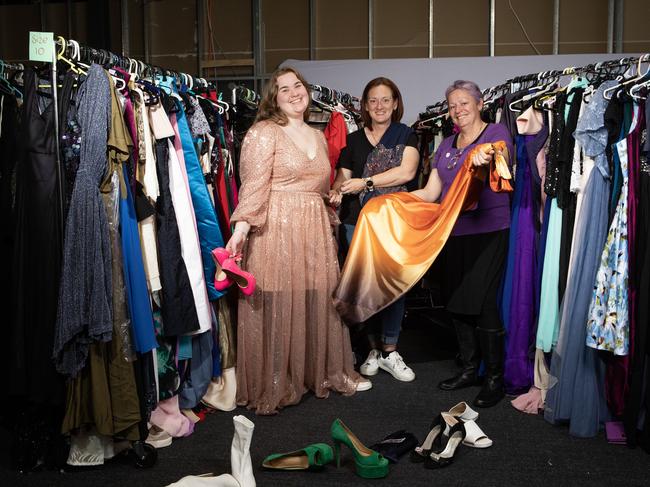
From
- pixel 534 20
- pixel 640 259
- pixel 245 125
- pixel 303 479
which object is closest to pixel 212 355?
pixel 303 479

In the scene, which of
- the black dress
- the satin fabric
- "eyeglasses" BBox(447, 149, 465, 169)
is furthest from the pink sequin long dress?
the black dress

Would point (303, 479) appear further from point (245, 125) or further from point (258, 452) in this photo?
point (245, 125)

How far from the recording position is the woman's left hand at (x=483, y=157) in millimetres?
2720

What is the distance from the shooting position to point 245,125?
3732mm

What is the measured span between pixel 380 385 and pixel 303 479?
46.0 inches

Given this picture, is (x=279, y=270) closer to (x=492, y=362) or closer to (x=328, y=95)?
(x=492, y=362)

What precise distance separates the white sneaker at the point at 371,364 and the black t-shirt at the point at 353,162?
808 mm

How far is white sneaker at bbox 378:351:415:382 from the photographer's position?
11.2ft

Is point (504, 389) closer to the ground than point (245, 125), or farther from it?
closer to the ground

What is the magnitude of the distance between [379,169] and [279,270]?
91 cm

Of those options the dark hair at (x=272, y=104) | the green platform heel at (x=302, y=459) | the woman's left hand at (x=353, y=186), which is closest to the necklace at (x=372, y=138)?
the woman's left hand at (x=353, y=186)

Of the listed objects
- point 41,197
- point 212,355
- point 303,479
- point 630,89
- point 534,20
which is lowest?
point 303,479

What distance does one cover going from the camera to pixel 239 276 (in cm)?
268

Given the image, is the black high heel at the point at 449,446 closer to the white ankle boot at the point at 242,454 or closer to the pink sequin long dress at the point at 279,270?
the white ankle boot at the point at 242,454
